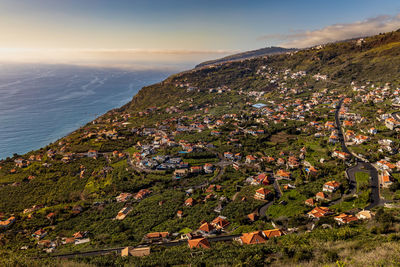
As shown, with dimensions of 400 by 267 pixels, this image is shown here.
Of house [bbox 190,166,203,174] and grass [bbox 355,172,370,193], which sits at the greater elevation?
grass [bbox 355,172,370,193]

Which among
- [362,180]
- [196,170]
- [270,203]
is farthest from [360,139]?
[196,170]

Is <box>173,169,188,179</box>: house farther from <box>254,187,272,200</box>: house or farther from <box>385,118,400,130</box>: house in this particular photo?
<box>385,118,400,130</box>: house

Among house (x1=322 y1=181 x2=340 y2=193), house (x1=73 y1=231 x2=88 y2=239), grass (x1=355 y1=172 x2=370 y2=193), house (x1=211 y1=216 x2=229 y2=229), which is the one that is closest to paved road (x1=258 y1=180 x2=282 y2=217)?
house (x1=211 y1=216 x2=229 y2=229)

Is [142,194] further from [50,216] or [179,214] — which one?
[50,216]

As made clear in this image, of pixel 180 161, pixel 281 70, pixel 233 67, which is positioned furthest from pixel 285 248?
pixel 233 67

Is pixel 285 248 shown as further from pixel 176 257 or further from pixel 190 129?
pixel 190 129

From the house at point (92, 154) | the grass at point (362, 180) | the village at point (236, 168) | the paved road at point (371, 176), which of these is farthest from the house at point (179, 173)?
the grass at point (362, 180)
